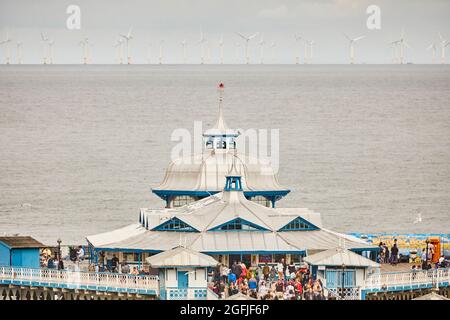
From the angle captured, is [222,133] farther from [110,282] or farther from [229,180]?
[110,282]

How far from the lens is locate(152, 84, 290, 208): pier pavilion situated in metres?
59.0

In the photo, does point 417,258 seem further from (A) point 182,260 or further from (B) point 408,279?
(A) point 182,260

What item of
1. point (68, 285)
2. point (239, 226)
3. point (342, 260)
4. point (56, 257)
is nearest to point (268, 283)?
point (342, 260)

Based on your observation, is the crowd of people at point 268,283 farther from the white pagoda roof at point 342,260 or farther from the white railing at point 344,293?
the white pagoda roof at point 342,260

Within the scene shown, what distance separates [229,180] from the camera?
175ft

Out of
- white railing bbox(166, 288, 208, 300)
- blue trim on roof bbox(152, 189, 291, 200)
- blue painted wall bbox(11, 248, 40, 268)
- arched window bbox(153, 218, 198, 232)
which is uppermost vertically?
blue trim on roof bbox(152, 189, 291, 200)

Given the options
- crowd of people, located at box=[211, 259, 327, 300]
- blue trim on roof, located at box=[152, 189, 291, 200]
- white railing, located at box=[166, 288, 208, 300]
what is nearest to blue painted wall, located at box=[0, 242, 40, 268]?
crowd of people, located at box=[211, 259, 327, 300]

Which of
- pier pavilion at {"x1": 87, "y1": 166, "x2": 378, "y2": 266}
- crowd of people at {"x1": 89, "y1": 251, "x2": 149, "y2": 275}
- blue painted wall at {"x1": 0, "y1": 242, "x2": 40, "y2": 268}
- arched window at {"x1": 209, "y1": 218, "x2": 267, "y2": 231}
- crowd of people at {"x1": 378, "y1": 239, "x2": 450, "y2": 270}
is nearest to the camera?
crowd of people at {"x1": 89, "y1": 251, "x2": 149, "y2": 275}

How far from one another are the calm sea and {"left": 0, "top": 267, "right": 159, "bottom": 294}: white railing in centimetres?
2511

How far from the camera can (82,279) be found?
4925 centimetres

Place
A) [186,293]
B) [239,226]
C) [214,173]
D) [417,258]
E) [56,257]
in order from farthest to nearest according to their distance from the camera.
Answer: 1. [214,173]
2. [417,258]
3. [56,257]
4. [239,226]
5. [186,293]

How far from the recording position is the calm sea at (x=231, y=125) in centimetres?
8888

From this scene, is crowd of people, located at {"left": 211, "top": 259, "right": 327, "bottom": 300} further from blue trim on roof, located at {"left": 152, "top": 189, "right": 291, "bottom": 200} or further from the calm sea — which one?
the calm sea

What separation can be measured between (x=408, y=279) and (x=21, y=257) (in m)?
9.36
